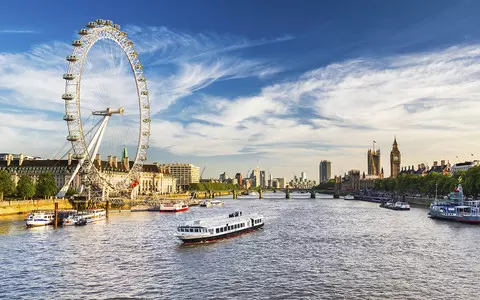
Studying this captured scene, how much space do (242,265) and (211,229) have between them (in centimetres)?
1682

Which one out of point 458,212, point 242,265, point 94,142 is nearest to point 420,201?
point 458,212

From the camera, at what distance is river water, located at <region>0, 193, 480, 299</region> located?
34.7 metres

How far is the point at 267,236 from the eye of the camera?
221 feet

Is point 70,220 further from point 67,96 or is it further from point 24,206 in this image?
point 67,96

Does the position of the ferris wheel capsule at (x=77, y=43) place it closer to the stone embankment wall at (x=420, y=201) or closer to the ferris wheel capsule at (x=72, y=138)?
the ferris wheel capsule at (x=72, y=138)

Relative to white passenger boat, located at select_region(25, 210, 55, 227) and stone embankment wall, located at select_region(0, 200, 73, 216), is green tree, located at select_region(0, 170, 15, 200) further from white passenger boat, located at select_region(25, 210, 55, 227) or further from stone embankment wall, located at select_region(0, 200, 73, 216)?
white passenger boat, located at select_region(25, 210, 55, 227)

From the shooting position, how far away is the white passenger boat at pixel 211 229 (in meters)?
58.1

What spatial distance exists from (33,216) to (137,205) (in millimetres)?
61479

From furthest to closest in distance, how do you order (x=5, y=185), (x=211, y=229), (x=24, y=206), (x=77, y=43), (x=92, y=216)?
1. (x=24, y=206)
2. (x=5, y=185)
3. (x=77, y=43)
4. (x=92, y=216)
5. (x=211, y=229)

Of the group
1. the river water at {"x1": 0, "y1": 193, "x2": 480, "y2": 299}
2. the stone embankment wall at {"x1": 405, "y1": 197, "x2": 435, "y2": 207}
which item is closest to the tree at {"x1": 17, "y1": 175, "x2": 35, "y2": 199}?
the river water at {"x1": 0, "y1": 193, "x2": 480, "y2": 299}

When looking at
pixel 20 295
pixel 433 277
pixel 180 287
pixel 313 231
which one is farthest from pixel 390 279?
pixel 313 231

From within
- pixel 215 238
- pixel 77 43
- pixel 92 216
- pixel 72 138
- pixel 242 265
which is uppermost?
pixel 77 43

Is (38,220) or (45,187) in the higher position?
(45,187)

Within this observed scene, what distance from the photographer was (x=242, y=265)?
44438 millimetres
